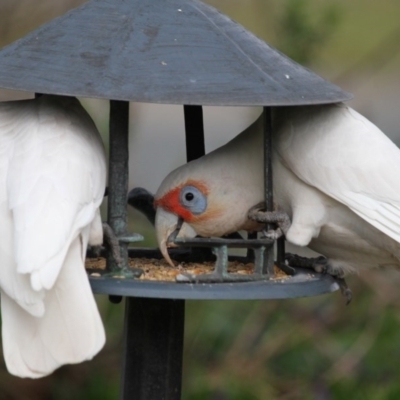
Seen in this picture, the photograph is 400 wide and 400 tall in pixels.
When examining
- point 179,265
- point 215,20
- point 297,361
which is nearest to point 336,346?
point 297,361

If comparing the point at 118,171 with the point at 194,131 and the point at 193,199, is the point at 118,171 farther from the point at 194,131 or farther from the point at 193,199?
the point at 194,131

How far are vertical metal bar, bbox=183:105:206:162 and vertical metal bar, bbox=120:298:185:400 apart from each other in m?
0.75

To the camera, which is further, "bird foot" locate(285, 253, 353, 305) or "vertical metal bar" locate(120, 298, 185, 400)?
"bird foot" locate(285, 253, 353, 305)

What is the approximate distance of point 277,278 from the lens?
Result: 320 cm

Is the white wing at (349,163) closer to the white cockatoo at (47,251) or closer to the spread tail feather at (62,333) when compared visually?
the white cockatoo at (47,251)

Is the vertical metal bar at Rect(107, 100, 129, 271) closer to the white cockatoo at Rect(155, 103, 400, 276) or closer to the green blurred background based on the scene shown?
the white cockatoo at Rect(155, 103, 400, 276)

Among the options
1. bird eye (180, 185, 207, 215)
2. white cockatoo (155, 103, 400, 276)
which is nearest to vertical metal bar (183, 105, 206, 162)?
white cockatoo (155, 103, 400, 276)

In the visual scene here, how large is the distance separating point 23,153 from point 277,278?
0.90 meters

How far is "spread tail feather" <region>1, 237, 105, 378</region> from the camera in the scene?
2768mm

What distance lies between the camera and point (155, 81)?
2.84 m

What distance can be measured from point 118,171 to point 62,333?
23.7 inches

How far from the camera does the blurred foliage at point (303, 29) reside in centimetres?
428

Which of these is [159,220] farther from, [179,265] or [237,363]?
[237,363]

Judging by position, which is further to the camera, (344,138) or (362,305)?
(362,305)
